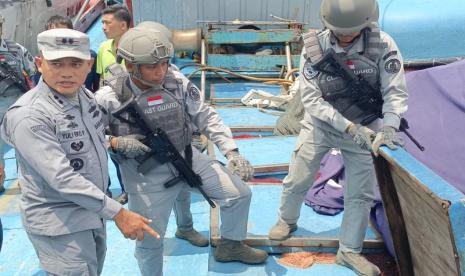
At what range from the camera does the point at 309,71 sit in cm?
328

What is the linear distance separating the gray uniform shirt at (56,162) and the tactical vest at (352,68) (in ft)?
5.18

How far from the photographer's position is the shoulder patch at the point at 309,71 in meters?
3.25

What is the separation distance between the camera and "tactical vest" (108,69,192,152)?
2.99 m

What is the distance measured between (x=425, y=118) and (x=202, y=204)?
2.19m

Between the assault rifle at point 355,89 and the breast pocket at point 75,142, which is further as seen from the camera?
the assault rifle at point 355,89

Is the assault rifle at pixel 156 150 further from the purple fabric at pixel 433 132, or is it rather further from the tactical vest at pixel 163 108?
the purple fabric at pixel 433 132

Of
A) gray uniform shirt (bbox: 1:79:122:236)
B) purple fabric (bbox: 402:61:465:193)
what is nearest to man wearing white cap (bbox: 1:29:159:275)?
gray uniform shirt (bbox: 1:79:122:236)

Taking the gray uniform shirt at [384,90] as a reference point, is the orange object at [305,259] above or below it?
below

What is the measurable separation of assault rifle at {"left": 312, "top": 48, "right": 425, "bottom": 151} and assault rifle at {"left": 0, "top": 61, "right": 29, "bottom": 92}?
3.04 meters

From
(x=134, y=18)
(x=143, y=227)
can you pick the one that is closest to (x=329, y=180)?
(x=143, y=227)

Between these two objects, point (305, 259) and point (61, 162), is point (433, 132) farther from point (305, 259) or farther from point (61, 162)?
point (61, 162)

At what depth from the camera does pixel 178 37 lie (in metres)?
7.96

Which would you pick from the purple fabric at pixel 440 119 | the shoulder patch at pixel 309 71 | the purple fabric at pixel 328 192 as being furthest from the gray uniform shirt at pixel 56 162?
the purple fabric at pixel 440 119

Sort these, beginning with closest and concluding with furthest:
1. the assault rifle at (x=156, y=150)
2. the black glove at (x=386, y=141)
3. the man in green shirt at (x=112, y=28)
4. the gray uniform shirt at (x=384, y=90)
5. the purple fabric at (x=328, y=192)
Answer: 1. the black glove at (x=386, y=141)
2. the assault rifle at (x=156, y=150)
3. the gray uniform shirt at (x=384, y=90)
4. the purple fabric at (x=328, y=192)
5. the man in green shirt at (x=112, y=28)
